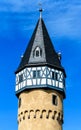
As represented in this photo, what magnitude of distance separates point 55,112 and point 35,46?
7.65m

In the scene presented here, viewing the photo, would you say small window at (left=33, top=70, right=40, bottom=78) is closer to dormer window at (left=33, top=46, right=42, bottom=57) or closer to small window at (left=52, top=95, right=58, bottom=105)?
dormer window at (left=33, top=46, right=42, bottom=57)

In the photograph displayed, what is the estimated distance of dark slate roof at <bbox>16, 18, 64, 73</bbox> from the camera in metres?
48.6

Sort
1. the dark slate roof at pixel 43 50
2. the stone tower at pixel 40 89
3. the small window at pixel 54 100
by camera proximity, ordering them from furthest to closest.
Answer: the dark slate roof at pixel 43 50
the small window at pixel 54 100
the stone tower at pixel 40 89

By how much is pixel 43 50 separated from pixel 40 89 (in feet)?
15.5

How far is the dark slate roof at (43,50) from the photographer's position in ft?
159

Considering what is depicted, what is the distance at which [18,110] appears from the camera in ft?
159

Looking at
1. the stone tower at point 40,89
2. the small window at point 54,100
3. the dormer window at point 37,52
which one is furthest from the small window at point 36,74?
the small window at point 54,100

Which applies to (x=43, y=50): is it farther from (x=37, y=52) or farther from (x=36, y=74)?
(x=36, y=74)

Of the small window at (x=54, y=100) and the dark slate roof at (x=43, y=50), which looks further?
the dark slate roof at (x=43, y=50)

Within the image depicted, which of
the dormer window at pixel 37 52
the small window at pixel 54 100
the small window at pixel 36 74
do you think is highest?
the dormer window at pixel 37 52

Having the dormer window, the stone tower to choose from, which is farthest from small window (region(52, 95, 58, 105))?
the dormer window

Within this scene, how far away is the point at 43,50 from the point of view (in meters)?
49.5

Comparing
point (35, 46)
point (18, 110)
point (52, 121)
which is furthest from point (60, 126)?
point (35, 46)

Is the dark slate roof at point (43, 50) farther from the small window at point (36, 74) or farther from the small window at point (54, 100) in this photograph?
the small window at point (54, 100)
